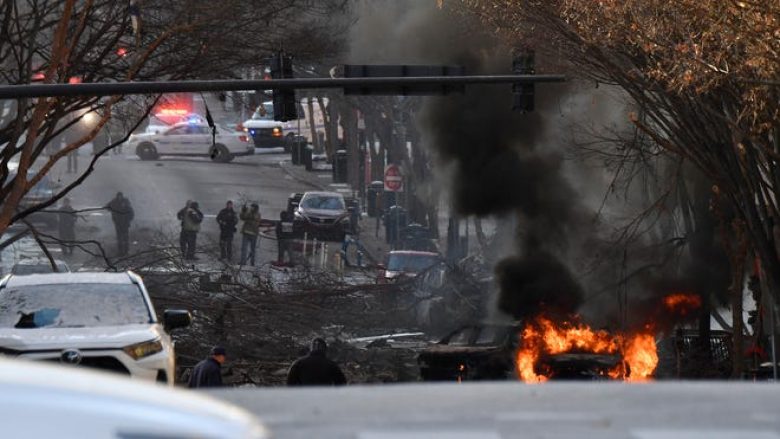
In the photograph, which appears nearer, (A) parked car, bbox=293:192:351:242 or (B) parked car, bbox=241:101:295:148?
(A) parked car, bbox=293:192:351:242

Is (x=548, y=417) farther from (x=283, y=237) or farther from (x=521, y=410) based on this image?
(x=283, y=237)

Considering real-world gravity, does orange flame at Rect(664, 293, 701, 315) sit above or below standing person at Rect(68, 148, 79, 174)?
below

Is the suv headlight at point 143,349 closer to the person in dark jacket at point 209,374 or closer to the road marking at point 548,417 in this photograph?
the person in dark jacket at point 209,374

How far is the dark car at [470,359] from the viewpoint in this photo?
21.9 metres

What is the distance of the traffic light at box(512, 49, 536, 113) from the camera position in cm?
2086

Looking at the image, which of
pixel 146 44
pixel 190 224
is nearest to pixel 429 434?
pixel 146 44

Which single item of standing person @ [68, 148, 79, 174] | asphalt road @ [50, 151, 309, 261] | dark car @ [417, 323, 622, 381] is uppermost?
standing person @ [68, 148, 79, 174]

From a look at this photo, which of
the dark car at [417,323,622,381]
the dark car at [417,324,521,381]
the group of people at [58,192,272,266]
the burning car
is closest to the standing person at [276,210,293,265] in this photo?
the group of people at [58,192,272,266]

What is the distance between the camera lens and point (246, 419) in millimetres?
2561

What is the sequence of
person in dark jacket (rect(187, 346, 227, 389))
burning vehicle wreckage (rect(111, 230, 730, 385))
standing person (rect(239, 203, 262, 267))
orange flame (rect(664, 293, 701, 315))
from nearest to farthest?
person in dark jacket (rect(187, 346, 227, 389)) < burning vehicle wreckage (rect(111, 230, 730, 385)) < orange flame (rect(664, 293, 701, 315)) < standing person (rect(239, 203, 262, 267))

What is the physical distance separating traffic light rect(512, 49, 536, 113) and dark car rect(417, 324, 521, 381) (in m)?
3.61

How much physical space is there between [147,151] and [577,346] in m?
42.4

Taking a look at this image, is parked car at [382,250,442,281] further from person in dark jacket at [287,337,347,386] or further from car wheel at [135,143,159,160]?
car wheel at [135,143,159,160]

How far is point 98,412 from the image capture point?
2363 mm
